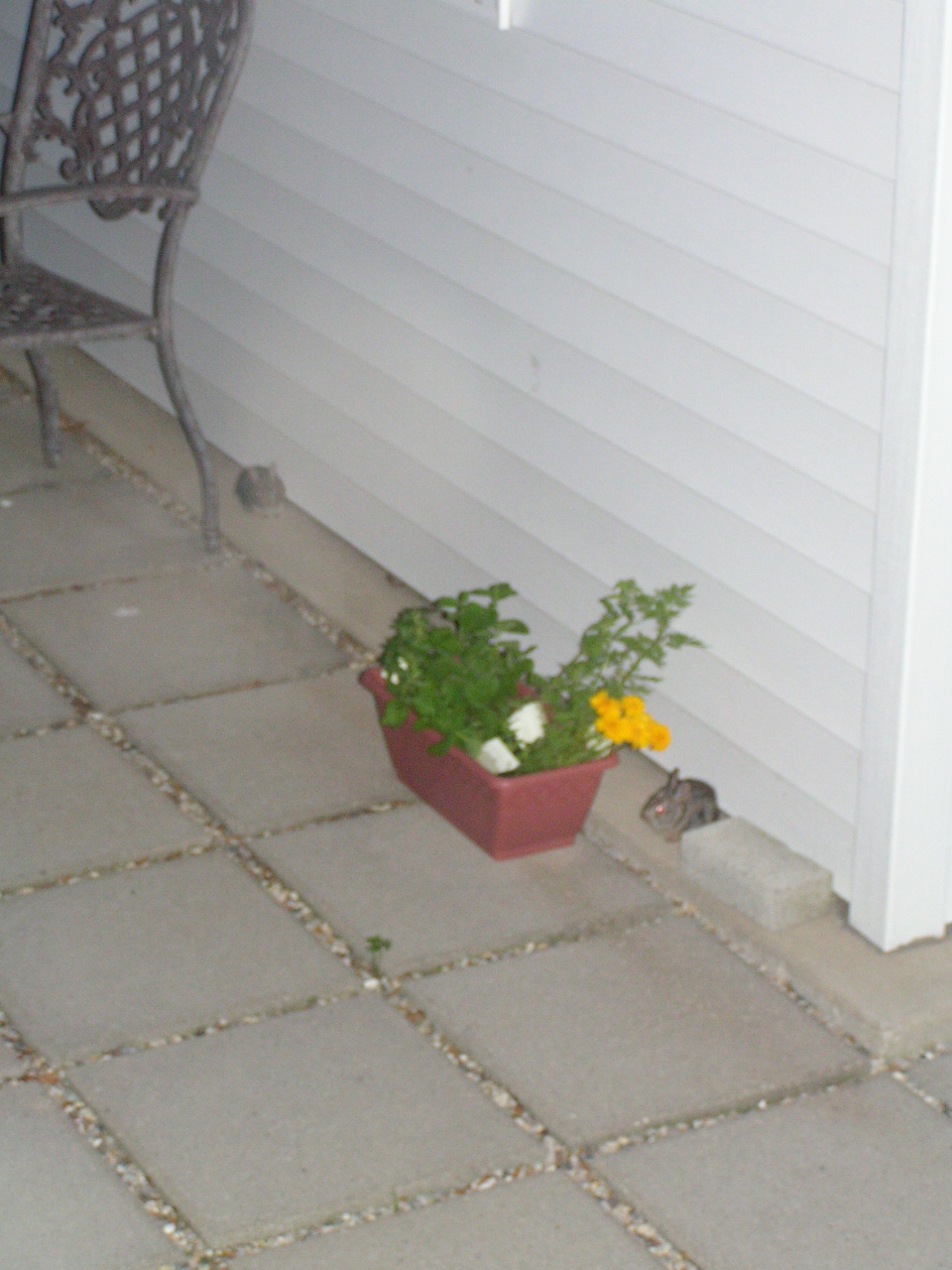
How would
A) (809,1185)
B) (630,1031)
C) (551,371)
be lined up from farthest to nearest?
(551,371)
(630,1031)
(809,1185)

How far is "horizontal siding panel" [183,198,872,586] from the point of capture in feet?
8.32

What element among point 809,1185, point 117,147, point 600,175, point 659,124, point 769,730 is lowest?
point 809,1185

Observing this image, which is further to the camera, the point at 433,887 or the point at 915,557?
the point at 433,887

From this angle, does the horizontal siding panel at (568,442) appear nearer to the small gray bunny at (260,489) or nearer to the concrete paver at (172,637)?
the small gray bunny at (260,489)

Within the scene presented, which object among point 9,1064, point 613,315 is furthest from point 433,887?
point 613,315

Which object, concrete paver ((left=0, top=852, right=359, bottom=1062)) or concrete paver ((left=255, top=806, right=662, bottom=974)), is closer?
concrete paver ((left=0, top=852, right=359, bottom=1062))

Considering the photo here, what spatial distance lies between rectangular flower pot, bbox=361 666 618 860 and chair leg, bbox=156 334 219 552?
0.94 metres

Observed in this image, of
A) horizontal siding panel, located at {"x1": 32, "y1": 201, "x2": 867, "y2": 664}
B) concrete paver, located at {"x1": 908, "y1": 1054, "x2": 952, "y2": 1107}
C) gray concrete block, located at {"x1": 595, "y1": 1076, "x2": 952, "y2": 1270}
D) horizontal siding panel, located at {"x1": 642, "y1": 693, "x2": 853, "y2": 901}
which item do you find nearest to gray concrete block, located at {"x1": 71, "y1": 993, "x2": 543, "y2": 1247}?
gray concrete block, located at {"x1": 595, "y1": 1076, "x2": 952, "y2": 1270}

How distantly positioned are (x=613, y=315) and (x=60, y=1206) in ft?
5.07

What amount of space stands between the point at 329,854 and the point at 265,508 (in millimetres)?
1314

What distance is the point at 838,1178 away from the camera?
2.13 metres

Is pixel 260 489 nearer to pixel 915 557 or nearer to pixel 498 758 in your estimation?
pixel 498 758

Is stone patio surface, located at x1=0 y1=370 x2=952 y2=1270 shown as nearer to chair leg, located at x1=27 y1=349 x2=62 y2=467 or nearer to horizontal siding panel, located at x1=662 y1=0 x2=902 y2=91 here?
chair leg, located at x1=27 y1=349 x2=62 y2=467

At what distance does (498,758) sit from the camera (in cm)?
272
